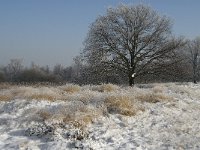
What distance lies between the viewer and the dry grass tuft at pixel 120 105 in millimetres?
12594

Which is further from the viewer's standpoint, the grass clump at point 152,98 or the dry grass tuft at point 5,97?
the dry grass tuft at point 5,97

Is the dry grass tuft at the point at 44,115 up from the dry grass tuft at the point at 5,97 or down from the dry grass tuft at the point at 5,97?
down

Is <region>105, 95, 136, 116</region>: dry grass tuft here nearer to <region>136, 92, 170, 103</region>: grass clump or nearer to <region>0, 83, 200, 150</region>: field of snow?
<region>0, 83, 200, 150</region>: field of snow

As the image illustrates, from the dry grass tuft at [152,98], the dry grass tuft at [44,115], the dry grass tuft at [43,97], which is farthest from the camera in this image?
the dry grass tuft at [152,98]

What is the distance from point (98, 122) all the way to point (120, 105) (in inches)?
59.0

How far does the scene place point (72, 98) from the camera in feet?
48.5

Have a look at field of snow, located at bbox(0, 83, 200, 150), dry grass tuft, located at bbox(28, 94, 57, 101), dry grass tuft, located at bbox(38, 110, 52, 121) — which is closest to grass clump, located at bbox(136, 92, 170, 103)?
field of snow, located at bbox(0, 83, 200, 150)

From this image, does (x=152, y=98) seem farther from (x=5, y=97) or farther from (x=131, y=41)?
(x=131, y=41)

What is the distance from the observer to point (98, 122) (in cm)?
1165

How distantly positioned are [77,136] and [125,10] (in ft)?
81.8

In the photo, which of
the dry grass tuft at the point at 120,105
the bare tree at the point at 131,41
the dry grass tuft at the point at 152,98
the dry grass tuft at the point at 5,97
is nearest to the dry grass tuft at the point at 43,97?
the dry grass tuft at the point at 5,97

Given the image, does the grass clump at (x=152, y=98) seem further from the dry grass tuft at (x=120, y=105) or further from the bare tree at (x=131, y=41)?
the bare tree at (x=131, y=41)

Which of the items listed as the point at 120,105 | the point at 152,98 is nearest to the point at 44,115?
the point at 120,105

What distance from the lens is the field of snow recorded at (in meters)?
10.2
